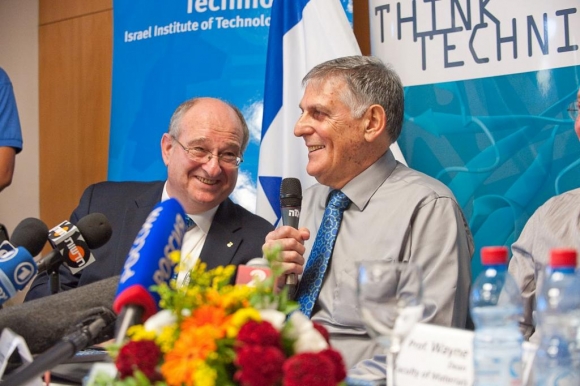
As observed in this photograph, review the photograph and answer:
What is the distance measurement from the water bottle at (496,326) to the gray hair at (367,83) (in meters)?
1.37

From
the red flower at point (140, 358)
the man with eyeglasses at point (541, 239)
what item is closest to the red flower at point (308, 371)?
the red flower at point (140, 358)

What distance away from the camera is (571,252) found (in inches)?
42.6

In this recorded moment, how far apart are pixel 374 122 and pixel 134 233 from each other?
938 mm

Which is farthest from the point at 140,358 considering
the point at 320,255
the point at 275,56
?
the point at 275,56

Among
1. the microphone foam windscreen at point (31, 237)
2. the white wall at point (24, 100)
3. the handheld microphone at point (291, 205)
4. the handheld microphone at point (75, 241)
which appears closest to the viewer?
the microphone foam windscreen at point (31, 237)

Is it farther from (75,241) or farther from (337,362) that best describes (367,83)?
(337,362)

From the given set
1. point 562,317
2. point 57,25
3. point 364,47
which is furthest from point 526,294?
point 57,25

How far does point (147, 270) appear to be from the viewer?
115 centimetres

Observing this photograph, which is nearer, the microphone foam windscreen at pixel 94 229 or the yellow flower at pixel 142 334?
the yellow flower at pixel 142 334

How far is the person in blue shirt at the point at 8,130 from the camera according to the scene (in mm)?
3646

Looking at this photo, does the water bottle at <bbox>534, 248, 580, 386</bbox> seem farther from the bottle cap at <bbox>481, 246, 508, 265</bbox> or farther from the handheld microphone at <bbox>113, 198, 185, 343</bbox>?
the handheld microphone at <bbox>113, 198, 185, 343</bbox>

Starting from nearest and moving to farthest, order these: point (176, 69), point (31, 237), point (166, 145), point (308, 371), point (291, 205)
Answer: point (308, 371), point (31, 237), point (291, 205), point (166, 145), point (176, 69)

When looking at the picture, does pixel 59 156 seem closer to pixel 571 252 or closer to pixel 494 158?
pixel 494 158

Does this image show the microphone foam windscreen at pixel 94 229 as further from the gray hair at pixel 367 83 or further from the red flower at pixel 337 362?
the gray hair at pixel 367 83
